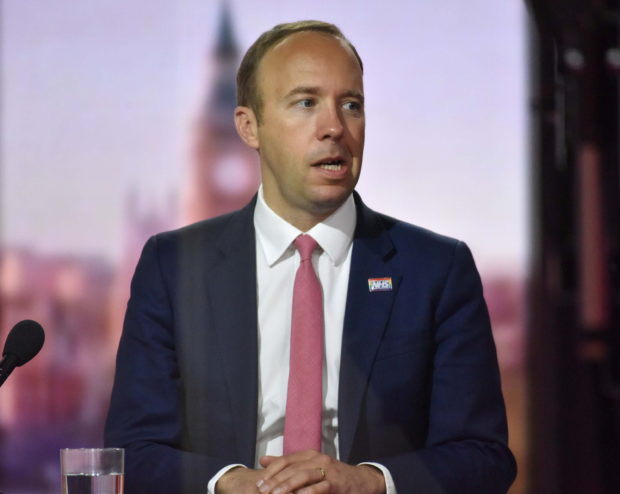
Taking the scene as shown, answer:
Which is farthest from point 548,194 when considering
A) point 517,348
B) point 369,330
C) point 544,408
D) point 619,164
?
point 369,330

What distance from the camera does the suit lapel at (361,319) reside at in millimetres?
1789

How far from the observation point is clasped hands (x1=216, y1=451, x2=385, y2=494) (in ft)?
5.27

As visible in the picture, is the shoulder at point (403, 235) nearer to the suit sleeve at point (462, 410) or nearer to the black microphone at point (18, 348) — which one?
the suit sleeve at point (462, 410)

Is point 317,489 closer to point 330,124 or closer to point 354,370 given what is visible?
point 354,370

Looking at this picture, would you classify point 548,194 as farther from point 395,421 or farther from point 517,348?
point 395,421

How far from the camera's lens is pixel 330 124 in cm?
182

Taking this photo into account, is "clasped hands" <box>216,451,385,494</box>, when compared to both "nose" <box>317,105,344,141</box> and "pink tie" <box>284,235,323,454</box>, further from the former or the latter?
"nose" <box>317,105,344,141</box>

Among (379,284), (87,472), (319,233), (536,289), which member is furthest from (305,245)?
(536,289)

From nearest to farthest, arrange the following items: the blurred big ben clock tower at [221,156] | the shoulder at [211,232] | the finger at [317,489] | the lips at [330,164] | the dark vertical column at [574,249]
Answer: the finger at [317,489] → the lips at [330,164] → the shoulder at [211,232] → the blurred big ben clock tower at [221,156] → the dark vertical column at [574,249]

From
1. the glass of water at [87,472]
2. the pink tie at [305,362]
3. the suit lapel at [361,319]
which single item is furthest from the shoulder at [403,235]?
the glass of water at [87,472]

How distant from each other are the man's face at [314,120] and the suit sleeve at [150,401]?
302 mm

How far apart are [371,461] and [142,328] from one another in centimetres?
47

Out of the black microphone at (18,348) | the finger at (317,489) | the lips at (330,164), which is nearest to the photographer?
the black microphone at (18,348)

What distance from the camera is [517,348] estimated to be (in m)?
3.54
